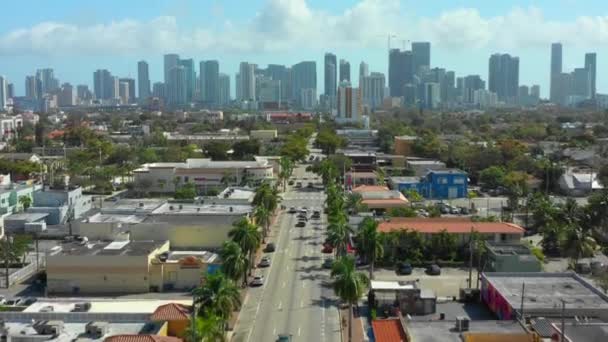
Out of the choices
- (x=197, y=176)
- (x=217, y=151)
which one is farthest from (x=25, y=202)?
(x=217, y=151)

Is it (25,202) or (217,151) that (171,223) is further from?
(217,151)

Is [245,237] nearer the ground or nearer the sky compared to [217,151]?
nearer the ground

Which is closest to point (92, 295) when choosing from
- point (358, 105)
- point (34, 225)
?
point (34, 225)

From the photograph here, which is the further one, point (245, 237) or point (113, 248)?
point (113, 248)

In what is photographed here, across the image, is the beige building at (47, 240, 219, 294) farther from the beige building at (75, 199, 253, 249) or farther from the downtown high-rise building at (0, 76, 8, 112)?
the downtown high-rise building at (0, 76, 8, 112)

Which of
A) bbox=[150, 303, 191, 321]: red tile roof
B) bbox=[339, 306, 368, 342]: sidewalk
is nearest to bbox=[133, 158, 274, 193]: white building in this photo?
bbox=[339, 306, 368, 342]: sidewalk

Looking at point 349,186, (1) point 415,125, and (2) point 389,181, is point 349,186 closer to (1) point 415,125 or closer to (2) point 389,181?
(2) point 389,181
